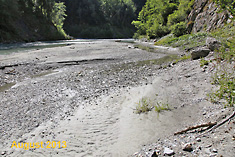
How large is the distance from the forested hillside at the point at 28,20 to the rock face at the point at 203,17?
32095mm

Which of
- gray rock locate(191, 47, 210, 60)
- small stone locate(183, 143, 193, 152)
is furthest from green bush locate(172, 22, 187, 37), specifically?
small stone locate(183, 143, 193, 152)

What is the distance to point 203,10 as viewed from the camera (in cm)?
2297

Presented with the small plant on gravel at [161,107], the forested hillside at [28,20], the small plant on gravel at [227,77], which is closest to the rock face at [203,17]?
the small plant on gravel at [227,77]

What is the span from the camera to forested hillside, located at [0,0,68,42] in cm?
3619

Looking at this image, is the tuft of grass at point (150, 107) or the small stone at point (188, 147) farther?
the tuft of grass at point (150, 107)

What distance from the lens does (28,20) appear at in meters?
46.1

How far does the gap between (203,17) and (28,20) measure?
4171 centimetres

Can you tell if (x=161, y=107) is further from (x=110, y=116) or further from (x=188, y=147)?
(x=188, y=147)

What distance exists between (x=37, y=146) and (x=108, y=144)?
1623 millimetres

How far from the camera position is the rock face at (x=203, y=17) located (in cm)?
1981

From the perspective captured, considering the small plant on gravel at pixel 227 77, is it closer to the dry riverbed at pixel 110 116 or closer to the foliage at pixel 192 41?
the dry riverbed at pixel 110 116

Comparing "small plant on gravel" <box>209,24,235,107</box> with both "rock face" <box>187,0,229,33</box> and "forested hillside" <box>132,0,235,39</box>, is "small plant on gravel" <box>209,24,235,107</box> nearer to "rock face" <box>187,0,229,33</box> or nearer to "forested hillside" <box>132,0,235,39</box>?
"forested hillside" <box>132,0,235,39</box>

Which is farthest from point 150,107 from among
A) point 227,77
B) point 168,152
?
point 168,152

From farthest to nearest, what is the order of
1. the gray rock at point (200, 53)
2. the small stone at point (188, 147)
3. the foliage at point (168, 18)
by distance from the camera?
1. the foliage at point (168, 18)
2. the gray rock at point (200, 53)
3. the small stone at point (188, 147)
